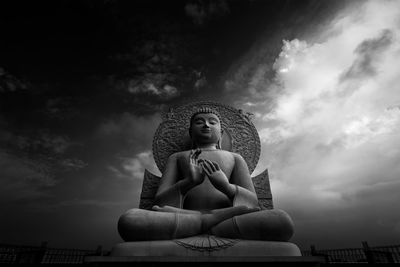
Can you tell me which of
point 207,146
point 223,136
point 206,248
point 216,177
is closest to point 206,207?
point 216,177

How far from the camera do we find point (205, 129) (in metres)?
5.54

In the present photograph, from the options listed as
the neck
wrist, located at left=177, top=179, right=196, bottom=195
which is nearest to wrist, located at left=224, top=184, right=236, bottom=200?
wrist, located at left=177, top=179, right=196, bottom=195

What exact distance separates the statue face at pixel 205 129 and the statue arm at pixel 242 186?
0.75 metres

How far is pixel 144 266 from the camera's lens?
2.55 meters

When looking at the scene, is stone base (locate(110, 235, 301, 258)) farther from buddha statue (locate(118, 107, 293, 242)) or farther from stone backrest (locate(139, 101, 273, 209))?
stone backrest (locate(139, 101, 273, 209))

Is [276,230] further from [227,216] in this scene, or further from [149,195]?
[149,195]

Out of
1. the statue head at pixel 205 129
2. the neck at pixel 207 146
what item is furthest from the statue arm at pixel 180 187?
the statue head at pixel 205 129

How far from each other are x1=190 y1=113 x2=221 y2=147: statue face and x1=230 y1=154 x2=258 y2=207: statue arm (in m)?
0.75

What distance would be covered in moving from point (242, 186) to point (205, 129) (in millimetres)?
1583

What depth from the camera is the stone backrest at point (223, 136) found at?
5.98 metres

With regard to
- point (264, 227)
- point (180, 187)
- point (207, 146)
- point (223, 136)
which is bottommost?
point (264, 227)

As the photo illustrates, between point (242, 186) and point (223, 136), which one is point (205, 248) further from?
point (223, 136)

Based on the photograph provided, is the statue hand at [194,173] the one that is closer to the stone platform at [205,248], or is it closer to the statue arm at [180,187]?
the statue arm at [180,187]

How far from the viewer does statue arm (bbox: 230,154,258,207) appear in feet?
13.3
